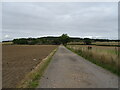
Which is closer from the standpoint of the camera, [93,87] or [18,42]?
[93,87]

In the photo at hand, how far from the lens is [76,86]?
16.6ft

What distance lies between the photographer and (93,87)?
4980 mm

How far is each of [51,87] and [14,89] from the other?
1.36m

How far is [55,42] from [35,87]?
14182cm

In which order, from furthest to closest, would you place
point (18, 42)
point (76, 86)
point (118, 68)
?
point (18, 42) < point (118, 68) < point (76, 86)

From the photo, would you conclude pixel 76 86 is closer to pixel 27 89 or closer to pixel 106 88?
pixel 106 88

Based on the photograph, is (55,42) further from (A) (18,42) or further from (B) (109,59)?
(B) (109,59)

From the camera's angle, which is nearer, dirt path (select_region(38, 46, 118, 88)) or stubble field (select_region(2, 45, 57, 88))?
dirt path (select_region(38, 46, 118, 88))

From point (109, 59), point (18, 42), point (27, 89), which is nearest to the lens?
point (27, 89)

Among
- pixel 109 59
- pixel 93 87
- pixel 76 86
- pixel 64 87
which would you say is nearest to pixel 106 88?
pixel 93 87

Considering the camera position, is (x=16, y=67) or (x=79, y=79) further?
(x=16, y=67)

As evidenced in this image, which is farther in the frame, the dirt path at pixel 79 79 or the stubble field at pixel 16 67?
the stubble field at pixel 16 67

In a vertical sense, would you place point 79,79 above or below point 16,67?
above

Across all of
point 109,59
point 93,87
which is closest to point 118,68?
point 109,59
